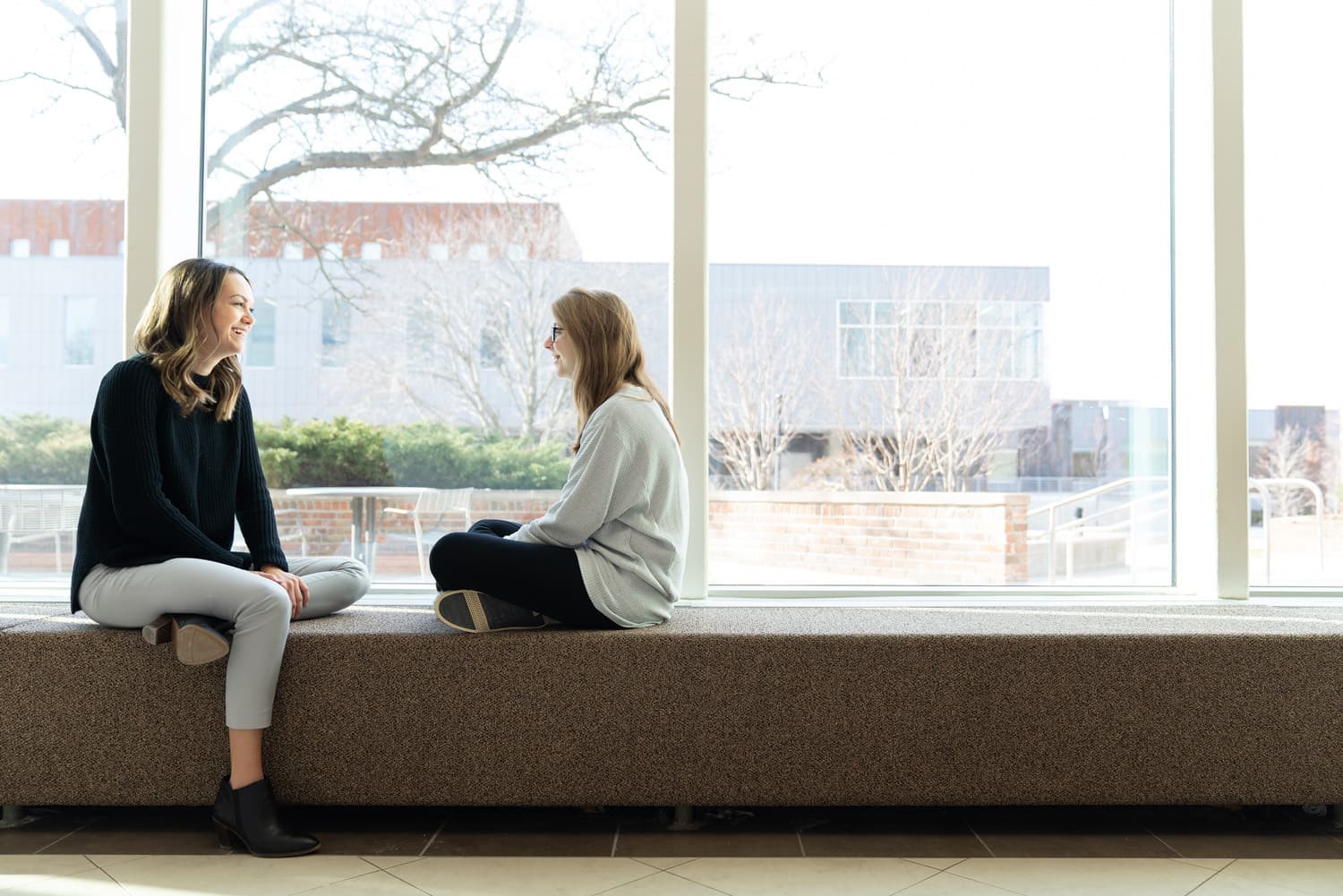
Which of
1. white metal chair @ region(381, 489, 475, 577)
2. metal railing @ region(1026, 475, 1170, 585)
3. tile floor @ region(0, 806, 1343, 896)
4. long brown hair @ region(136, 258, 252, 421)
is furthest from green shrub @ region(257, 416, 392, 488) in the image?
metal railing @ region(1026, 475, 1170, 585)

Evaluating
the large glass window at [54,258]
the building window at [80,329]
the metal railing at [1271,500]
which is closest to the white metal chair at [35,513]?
the large glass window at [54,258]

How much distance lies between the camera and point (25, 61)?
2.90 meters

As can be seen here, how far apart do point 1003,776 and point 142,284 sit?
2.53m

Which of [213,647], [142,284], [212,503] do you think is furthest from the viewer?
[142,284]

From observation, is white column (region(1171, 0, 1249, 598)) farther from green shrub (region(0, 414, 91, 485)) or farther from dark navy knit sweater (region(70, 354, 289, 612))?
green shrub (region(0, 414, 91, 485))

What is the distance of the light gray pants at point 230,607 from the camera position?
6.55ft

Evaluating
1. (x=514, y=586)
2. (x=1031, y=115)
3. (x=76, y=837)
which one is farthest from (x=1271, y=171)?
(x=76, y=837)

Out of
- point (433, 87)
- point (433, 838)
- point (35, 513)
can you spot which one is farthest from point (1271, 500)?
point (35, 513)

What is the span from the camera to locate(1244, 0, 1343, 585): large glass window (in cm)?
286

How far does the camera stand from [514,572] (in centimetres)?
209

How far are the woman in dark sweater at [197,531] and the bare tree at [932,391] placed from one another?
1.50m

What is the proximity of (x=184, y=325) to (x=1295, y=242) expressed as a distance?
3.02 meters

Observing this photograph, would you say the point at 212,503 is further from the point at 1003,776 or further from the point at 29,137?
the point at 1003,776

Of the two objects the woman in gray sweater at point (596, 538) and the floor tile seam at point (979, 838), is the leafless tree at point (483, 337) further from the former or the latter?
the floor tile seam at point (979, 838)
